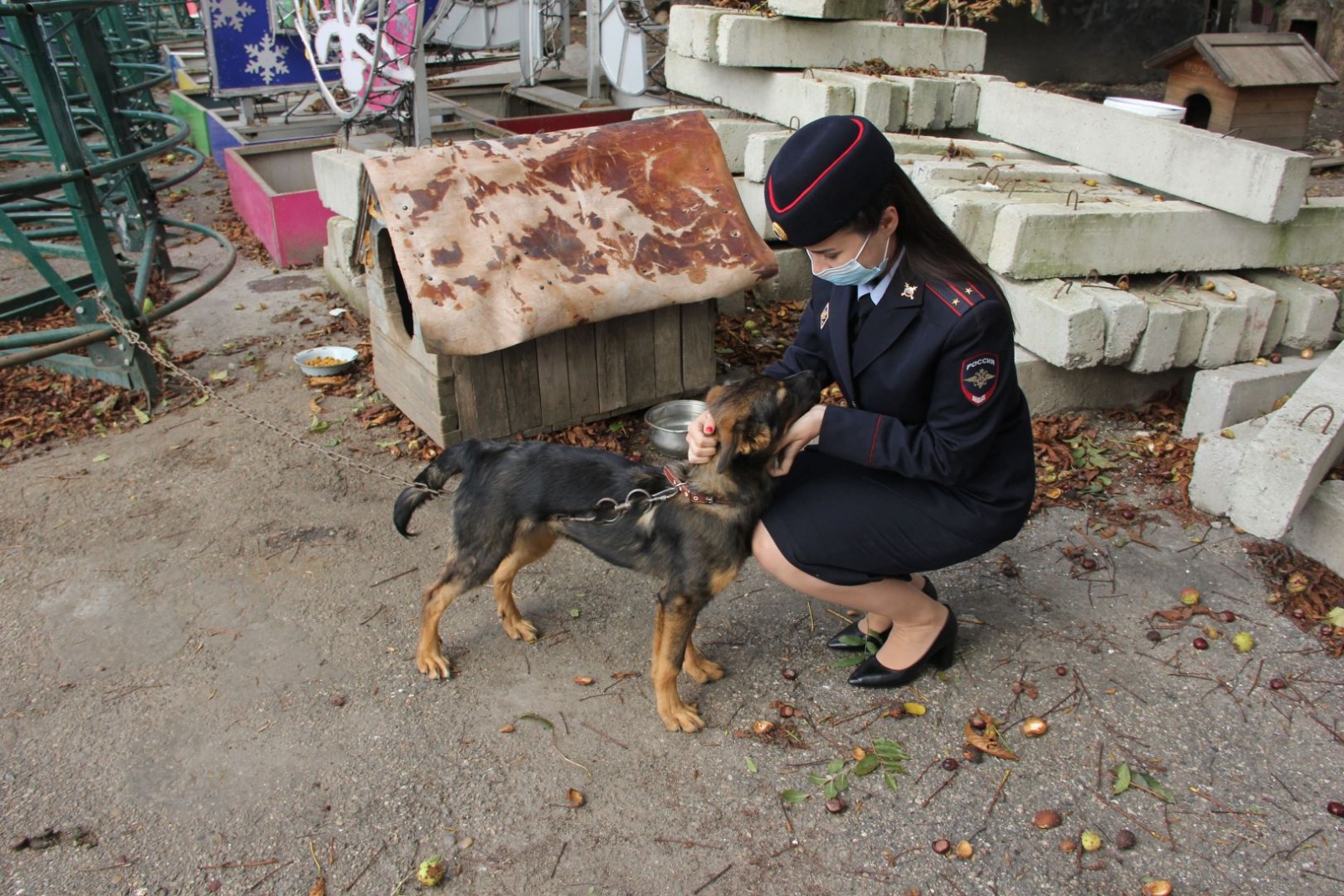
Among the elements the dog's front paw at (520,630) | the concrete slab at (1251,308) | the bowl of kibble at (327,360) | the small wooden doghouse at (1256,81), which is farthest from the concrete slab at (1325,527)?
the bowl of kibble at (327,360)

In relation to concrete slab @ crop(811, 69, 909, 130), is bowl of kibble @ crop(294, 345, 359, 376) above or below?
below

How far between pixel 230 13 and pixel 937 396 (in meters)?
10.1

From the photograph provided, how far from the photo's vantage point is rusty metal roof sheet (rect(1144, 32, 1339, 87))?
6.62m

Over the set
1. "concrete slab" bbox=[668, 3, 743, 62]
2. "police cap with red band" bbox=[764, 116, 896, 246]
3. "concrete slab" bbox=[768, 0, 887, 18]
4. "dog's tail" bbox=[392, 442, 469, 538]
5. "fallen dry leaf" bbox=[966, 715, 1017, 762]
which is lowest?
"fallen dry leaf" bbox=[966, 715, 1017, 762]

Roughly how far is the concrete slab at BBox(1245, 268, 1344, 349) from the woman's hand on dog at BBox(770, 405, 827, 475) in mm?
3799

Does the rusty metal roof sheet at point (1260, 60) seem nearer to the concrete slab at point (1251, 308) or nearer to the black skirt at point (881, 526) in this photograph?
the concrete slab at point (1251, 308)

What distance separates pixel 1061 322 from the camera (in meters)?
5.20

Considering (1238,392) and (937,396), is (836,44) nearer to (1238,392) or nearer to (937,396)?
(1238,392)

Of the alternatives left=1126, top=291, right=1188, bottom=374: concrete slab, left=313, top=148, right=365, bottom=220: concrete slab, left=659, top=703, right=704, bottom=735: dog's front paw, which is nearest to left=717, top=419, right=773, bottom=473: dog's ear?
left=659, top=703, right=704, bottom=735: dog's front paw

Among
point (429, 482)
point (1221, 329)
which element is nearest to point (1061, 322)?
point (1221, 329)

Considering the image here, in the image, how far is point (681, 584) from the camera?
11.2 feet

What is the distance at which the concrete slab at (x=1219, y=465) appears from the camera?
15.4 feet

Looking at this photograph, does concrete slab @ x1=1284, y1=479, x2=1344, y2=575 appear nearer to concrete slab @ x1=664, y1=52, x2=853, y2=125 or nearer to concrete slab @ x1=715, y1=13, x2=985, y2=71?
concrete slab @ x1=664, y1=52, x2=853, y2=125

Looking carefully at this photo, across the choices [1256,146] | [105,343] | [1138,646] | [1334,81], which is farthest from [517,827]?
[1334,81]
